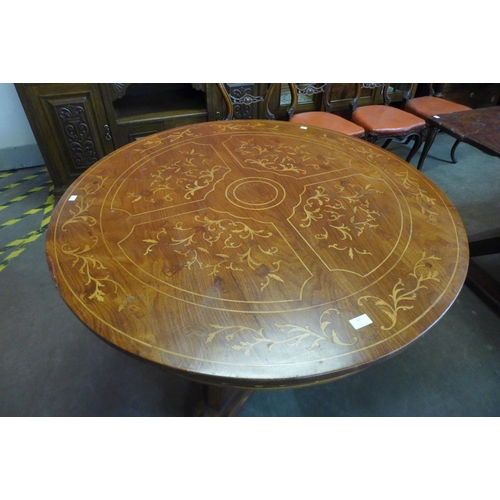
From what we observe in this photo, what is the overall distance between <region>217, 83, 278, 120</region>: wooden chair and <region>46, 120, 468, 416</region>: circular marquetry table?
91cm

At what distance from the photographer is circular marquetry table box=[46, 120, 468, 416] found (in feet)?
2.28

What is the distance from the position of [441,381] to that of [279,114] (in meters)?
2.16

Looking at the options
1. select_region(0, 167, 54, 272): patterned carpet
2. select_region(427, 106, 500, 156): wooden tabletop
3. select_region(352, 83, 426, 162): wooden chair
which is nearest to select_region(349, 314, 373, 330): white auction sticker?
select_region(427, 106, 500, 156): wooden tabletop

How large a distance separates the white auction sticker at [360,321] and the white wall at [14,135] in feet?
9.44

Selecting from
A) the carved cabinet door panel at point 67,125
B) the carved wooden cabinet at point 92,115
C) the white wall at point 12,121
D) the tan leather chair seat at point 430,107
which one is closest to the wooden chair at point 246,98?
the carved wooden cabinet at point 92,115

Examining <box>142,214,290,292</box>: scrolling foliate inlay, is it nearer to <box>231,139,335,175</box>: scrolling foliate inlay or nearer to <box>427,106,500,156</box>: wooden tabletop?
<box>231,139,335,175</box>: scrolling foliate inlay

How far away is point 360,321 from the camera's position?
742 millimetres

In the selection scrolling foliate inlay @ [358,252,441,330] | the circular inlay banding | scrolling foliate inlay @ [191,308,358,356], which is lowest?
scrolling foliate inlay @ [191,308,358,356]

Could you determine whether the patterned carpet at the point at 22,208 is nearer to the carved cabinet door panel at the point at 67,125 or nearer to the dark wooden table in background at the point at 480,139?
the carved cabinet door panel at the point at 67,125

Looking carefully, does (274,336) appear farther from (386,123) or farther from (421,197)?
(386,123)

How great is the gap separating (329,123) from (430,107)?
0.90 metres

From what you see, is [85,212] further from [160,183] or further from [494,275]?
[494,275]

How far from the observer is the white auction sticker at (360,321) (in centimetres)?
73

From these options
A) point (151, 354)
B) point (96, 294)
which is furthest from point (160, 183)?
point (151, 354)
